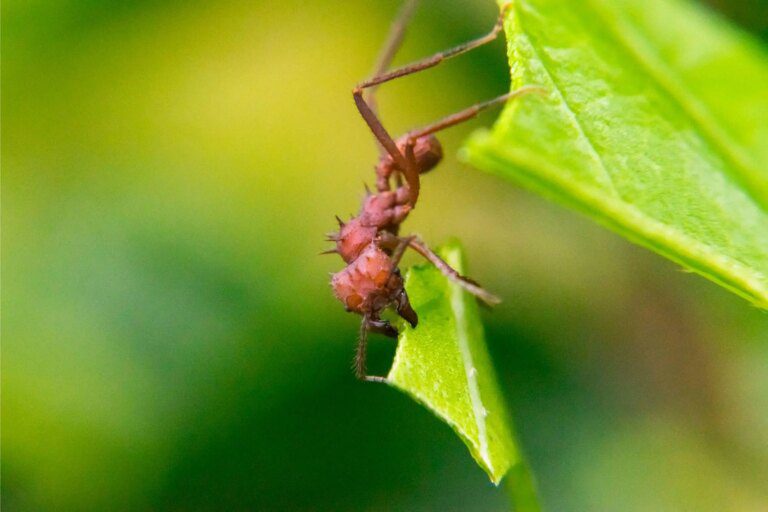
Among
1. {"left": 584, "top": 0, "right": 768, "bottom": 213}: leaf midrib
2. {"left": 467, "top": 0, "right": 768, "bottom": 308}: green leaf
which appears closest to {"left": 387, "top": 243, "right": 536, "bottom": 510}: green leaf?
{"left": 467, "top": 0, "right": 768, "bottom": 308}: green leaf

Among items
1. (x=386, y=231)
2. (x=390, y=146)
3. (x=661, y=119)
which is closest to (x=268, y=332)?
(x=386, y=231)

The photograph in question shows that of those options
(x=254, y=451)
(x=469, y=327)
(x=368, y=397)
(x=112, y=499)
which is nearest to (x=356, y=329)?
(x=368, y=397)

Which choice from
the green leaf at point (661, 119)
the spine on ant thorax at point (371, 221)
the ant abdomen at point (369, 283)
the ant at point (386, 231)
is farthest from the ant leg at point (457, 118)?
the green leaf at point (661, 119)

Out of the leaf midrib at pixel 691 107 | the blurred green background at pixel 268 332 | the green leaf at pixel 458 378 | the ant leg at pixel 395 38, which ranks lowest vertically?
the blurred green background at pixel 268 332

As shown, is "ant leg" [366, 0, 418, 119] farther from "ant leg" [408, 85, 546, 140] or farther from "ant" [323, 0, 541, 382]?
"ant leg" [408, 85, 546, 140]

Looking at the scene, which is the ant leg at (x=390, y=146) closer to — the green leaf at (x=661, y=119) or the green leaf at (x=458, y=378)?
the green leaf at (x=458, y=378)

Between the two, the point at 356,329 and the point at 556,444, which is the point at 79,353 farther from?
the point at 556,444

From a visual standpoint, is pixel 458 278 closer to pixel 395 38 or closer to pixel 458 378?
pixel 458 378

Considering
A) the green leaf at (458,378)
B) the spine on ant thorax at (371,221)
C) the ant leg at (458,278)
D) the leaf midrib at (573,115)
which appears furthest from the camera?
the spine on ant thorax at (371,221)
